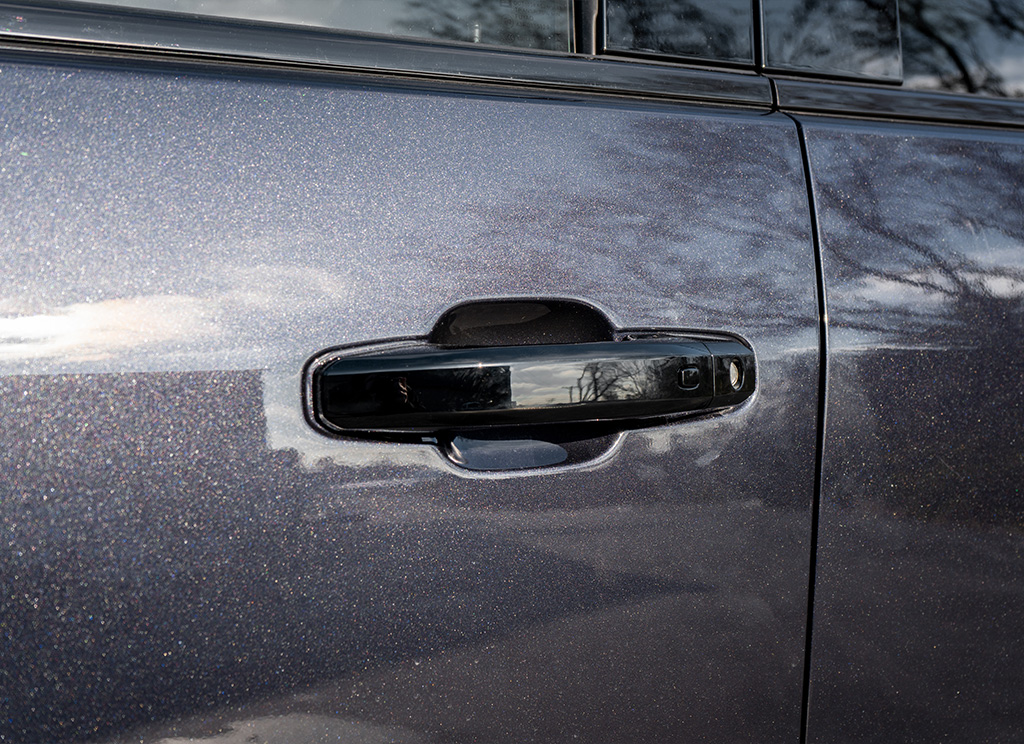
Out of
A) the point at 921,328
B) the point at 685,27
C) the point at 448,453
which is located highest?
the point at 685,27

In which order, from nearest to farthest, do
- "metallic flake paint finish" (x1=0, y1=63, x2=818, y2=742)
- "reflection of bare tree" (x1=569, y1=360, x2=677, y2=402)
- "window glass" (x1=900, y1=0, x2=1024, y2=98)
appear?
"metallic flake paint finish" (x1=0, y1=63, x2=818, y2=742) → "reflection of bare tree" (x1=569, y1=360, x2=677, y2=402) → "window glass" (x1=900, y1=0, x2=1024, y2=98)

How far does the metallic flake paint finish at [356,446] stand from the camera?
0.73 metres

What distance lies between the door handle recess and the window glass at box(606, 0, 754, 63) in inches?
16.8

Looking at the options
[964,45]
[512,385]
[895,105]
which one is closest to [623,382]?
[512,385]

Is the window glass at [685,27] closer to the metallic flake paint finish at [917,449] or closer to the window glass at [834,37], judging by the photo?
the window glass at [834,37]

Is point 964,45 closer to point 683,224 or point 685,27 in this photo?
point 685,27

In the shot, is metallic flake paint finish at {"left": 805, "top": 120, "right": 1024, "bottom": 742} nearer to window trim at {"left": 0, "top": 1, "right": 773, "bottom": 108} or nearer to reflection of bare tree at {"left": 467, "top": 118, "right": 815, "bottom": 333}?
reflection of bare tree at {"left": 467, "top": 118, "right": 815, "bottom": 333}

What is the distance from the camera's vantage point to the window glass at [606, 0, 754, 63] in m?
1.05

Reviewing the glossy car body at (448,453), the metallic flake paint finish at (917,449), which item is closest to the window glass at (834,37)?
the glossy car body at (448,453)

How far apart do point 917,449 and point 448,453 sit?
568mm

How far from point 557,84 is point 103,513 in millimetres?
686

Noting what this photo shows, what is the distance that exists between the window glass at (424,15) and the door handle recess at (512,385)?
1.41 ft

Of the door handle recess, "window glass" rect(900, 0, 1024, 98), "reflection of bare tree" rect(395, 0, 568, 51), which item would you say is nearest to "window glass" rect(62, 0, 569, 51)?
"reflection of bare tree" rect(395, 0, 568, 51)

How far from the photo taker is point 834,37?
1.14 metres
